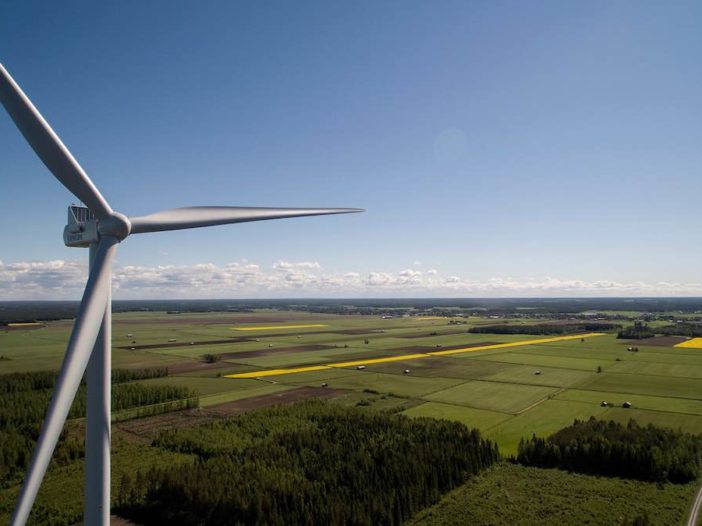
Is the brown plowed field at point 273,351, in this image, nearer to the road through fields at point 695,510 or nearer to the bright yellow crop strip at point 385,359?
the bright yellow crop strip at point 385,359

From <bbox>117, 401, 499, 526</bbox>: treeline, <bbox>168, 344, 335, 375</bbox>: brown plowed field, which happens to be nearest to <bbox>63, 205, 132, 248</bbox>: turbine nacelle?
<bbox>117, 401, 499, 526</bbox>: treeline

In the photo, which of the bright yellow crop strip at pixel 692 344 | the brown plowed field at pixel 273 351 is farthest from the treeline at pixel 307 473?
the bright yellow crop strip at pixel 692 344

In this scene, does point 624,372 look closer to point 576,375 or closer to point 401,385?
point 576,375

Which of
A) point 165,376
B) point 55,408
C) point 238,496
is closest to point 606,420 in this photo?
point 238,496

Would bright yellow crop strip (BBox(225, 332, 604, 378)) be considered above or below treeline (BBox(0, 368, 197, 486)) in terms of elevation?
below

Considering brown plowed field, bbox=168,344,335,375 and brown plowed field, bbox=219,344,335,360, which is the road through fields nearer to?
brown plowed field, bbox=168,344,335,375
